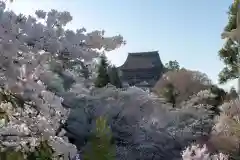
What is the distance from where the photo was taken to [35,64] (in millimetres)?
3781

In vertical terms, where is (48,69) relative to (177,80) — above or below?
below

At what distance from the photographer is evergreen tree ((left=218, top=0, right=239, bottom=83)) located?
2216cm

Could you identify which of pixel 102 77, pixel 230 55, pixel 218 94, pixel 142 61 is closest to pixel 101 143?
pixel 230 55

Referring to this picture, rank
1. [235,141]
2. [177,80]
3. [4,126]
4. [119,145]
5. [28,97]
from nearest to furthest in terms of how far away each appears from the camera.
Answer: [28,97] < [4,126] < [235,141] < [119,145] < [177,80]

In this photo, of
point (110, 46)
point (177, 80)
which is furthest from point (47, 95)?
point (177, 80)

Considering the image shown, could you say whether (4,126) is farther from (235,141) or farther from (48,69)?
(235,141)

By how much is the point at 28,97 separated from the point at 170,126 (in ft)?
36.7

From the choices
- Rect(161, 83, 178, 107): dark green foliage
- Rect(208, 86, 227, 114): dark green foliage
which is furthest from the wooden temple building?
Rect(208, 86, 227, 114): dark green foliage

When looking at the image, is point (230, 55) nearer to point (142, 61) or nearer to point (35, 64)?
point (35, 64)

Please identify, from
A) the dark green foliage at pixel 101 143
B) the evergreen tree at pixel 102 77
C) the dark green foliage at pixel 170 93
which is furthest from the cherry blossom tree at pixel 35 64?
the dark green foliage at pixel 170 93

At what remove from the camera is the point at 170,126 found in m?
14.7

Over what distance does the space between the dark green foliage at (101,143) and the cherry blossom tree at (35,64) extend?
12.1 inches

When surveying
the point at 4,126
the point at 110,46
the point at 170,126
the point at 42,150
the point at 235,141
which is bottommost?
the point at 42,150

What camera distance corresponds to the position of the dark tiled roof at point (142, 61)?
47.3 meters
